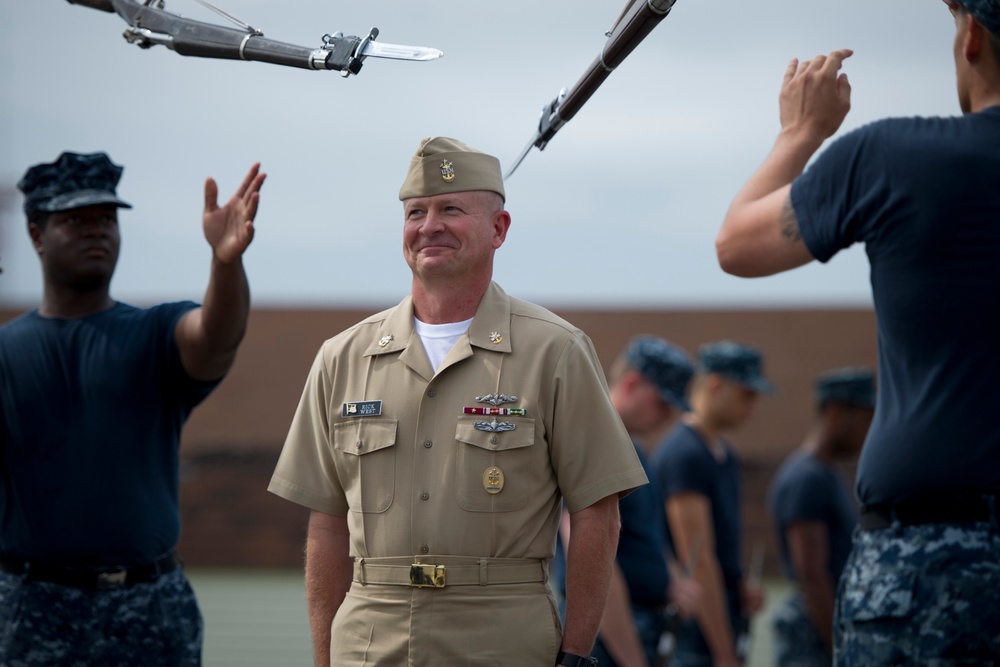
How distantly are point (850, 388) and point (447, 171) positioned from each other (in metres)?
3.89

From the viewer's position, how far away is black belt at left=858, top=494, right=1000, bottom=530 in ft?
8.07

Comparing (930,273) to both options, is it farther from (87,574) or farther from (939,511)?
(87,574)

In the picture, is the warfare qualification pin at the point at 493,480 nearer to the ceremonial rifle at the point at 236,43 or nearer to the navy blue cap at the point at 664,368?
the ceremonial rifle at the point at 236,43

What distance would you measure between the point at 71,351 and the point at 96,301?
204 millimetres

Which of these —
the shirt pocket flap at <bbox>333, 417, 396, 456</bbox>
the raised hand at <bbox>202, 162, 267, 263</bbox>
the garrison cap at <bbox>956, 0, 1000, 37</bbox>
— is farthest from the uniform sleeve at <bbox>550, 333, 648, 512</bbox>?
the garrison cap at <bbox>956, 0, 1000, 37</bbox>

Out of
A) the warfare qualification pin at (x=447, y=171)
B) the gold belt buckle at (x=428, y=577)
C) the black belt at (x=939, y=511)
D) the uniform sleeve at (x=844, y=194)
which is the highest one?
the warfare qualification pin at (x=447, y=171)

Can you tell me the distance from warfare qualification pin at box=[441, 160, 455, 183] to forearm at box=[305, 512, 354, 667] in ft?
2.99

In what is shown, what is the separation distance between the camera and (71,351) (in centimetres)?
414

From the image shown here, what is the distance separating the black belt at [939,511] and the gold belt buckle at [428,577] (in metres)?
1.00

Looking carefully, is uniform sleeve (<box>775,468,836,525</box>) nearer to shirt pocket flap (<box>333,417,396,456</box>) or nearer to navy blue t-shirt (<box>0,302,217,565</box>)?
navy blue t-shirt (<box>0,302,217,565</box>)

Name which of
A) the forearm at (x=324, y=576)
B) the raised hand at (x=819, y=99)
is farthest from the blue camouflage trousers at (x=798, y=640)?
the raised hand at (x=819, y=99)

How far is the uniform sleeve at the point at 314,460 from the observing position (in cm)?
332

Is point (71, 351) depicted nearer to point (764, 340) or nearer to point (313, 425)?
point (313, 425)

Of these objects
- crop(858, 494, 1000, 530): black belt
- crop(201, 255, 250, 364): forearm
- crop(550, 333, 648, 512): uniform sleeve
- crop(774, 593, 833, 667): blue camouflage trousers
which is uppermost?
crop(201, 255, 250, 364): forearm
